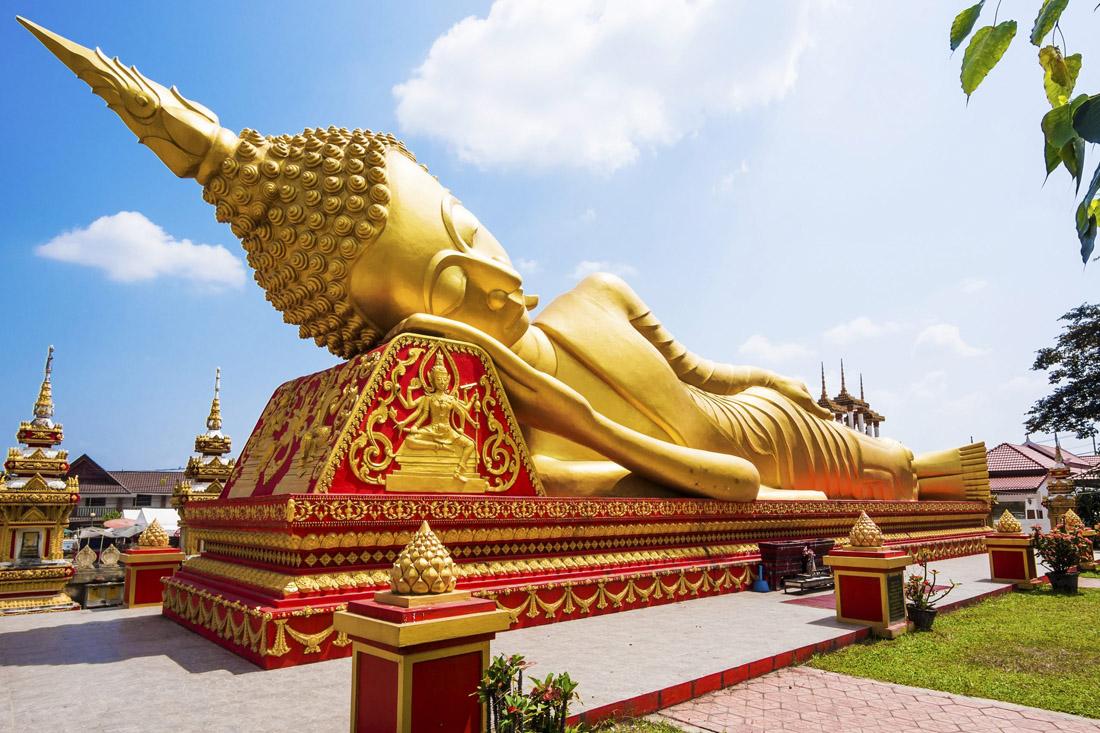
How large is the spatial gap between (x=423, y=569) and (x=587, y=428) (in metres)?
4.71

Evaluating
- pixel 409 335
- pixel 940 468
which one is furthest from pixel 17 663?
pixel 940 468

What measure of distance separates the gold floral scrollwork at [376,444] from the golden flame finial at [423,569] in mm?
2990

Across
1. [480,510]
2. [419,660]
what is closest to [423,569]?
[419,660]

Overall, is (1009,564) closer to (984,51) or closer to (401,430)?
(401,430)

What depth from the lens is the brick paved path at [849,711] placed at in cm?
378

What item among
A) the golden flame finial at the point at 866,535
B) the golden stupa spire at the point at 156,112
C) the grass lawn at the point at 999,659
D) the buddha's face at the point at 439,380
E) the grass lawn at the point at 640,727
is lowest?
the grass lawn at the point at 999,659

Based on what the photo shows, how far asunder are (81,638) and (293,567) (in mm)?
2404

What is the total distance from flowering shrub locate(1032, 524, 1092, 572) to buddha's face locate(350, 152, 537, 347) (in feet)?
26.8

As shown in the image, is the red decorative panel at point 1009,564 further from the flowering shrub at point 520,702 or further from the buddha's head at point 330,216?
the flowering shrub at point 520,702

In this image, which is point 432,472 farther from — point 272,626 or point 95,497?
point 95,497

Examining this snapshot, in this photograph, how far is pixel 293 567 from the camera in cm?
545

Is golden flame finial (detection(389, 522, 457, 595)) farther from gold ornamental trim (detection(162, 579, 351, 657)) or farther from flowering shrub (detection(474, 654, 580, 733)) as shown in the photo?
gold ornamental trim (detection(162, 579, 351, 657))

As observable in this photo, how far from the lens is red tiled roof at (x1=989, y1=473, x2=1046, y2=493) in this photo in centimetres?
2917

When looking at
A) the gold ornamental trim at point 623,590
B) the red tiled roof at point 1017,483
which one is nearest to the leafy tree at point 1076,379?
the red tiled roof at point 1017,483
